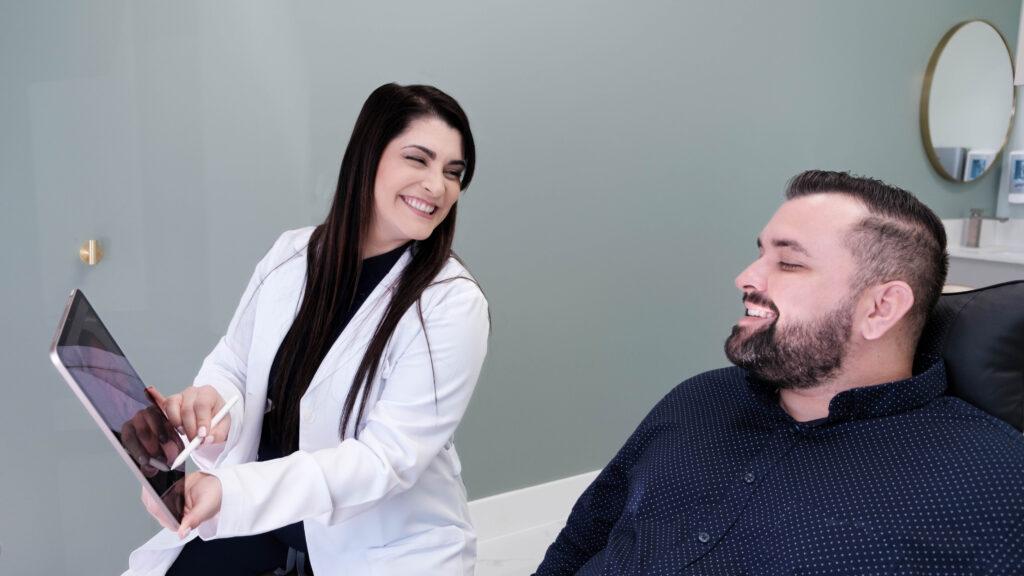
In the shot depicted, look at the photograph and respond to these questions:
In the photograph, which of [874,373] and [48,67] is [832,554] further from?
[48,67]

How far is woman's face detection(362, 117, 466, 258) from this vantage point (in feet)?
4.47

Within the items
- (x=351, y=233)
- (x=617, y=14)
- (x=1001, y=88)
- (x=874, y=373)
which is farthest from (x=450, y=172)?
(x=1001, y=88)

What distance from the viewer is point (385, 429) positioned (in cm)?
121

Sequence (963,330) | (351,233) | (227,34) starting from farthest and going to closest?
(227,34), (351,233), (963,330)

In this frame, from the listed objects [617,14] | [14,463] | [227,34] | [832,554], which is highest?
[617,14]

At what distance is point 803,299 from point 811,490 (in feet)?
0.93

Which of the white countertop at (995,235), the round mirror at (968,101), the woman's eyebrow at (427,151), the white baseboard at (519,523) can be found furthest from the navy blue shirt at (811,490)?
the white countertop at (995,235)

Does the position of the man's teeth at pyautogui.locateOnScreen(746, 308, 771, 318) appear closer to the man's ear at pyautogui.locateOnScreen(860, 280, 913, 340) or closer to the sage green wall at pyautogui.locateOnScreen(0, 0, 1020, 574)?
the man's ear at pyautogui.locateOnScreen(860, 280, 913, 340)

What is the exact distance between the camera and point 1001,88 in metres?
3.27

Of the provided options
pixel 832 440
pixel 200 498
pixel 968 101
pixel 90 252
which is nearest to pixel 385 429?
pixel 200 498

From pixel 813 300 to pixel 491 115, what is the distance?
4.06 feet

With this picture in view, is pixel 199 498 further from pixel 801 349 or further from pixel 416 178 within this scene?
pixel 801 349

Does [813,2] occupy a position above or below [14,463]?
above

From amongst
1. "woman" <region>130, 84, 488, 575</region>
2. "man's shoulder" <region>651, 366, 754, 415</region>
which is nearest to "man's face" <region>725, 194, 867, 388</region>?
"man's shoulder" <region>651, 366, 754, 415</region>
